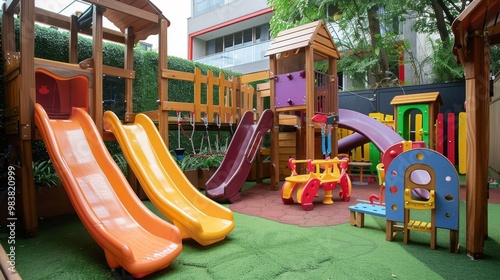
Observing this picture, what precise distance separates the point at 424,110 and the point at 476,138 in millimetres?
5537

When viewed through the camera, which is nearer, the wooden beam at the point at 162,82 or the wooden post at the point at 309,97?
the wooden beam at the point at 162,82

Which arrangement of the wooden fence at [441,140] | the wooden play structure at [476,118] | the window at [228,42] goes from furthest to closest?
the window at [228,42]
the wooden fence at [441,140]
the wooden play structure at [476,118]

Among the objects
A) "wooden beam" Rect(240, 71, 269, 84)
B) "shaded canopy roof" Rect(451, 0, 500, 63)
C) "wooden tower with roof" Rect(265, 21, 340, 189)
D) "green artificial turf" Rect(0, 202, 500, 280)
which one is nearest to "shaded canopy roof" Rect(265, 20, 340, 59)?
"wooden tower with roof" Rect(265, 21, 340, 189)

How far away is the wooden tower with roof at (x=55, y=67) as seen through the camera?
A: 3719 millimetres

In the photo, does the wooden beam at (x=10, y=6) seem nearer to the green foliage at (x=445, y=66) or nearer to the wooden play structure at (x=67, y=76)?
the wooden play structure at (x=67, y=76)

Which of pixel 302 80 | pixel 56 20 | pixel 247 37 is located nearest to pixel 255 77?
pixel 302 80

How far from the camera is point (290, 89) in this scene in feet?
21.4

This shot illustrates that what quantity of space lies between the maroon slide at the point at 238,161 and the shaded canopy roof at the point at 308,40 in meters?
1.42

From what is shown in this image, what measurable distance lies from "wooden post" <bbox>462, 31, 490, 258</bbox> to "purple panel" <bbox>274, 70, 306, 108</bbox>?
11.7 ft

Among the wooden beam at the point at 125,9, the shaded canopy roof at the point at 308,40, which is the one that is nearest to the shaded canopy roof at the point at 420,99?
the shaded canopy roof at the point at 308,40

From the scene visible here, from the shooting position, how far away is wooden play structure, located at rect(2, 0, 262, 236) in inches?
147

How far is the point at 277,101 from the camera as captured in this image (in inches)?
265

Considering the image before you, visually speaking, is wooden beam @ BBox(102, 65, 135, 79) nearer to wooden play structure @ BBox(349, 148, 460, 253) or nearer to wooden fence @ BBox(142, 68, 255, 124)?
wooden fence @ BBox(142, 68, 255, 124)

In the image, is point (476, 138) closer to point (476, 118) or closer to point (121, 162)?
point (476, 118)
